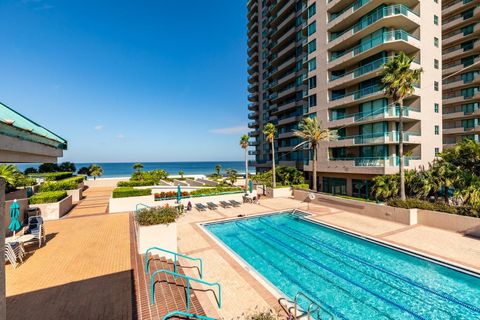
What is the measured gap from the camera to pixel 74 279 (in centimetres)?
930

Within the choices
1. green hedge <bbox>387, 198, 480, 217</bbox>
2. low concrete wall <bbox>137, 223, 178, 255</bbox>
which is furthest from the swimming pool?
green hedge <bbox>387, 198, 480, 217</bbox>

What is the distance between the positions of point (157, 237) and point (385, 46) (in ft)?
104

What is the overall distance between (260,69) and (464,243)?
171 ft

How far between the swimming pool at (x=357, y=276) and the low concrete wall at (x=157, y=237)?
15.4 ft

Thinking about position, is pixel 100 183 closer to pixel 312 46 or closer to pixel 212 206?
pixel 212 206

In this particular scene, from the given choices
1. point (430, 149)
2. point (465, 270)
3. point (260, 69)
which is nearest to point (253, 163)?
point (260, 69)

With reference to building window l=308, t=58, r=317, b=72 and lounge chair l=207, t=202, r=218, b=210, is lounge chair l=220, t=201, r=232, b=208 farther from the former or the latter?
building window l=308, t=58, r=317, b=72

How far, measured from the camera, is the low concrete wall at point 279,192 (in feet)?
105

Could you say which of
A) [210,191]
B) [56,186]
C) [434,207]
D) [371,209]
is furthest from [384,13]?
[56,186]

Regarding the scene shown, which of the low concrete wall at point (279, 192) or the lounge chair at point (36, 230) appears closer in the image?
the lounge chair at point (36, 230)

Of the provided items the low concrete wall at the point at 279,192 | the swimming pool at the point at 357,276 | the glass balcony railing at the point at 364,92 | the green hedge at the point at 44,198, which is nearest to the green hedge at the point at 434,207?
the swimming pool at the point at 357,276

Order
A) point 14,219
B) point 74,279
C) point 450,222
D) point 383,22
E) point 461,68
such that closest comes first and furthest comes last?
point 74,279, point 14,219, point 450,222, point 383,22, point 461,68

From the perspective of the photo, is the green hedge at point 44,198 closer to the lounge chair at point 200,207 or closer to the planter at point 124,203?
the planter at point 124,203

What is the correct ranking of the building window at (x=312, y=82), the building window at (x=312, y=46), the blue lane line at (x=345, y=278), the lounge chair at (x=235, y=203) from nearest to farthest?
the blue lane line at (x=345, y=278) < the lounge chair at (x=235, y=203) < the building window at (x=312, y=46) < the building window at (x=312, y=82)
